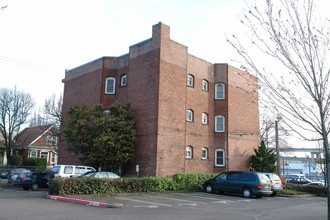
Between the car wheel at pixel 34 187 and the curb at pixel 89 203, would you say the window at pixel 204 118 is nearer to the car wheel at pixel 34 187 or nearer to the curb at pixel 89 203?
the car wheel at pixel 34 187

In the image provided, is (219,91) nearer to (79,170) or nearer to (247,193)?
(247,193)

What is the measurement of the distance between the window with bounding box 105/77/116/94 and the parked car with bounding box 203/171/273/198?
12.3 meters

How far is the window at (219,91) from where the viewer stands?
99.8ft

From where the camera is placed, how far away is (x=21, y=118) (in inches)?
1770

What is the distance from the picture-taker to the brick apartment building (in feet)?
80.7

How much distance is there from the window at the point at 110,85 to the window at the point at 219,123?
32.0ft

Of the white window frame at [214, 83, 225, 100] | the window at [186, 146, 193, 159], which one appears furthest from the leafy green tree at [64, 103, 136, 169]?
the white window frame at [214, 83, 225, 100]

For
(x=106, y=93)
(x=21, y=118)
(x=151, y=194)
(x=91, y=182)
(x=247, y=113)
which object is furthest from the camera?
(x=21, y=118)

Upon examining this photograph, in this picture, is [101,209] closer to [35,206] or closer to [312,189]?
[35,206]

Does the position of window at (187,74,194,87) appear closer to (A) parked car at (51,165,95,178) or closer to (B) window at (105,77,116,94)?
(B) window at (105,77,116,94)

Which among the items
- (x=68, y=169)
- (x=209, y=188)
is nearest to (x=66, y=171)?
(x=68, y=169)

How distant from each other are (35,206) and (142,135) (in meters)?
12.7

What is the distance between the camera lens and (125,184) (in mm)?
19484

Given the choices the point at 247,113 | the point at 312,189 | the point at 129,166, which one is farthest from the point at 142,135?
the point at 312,189
